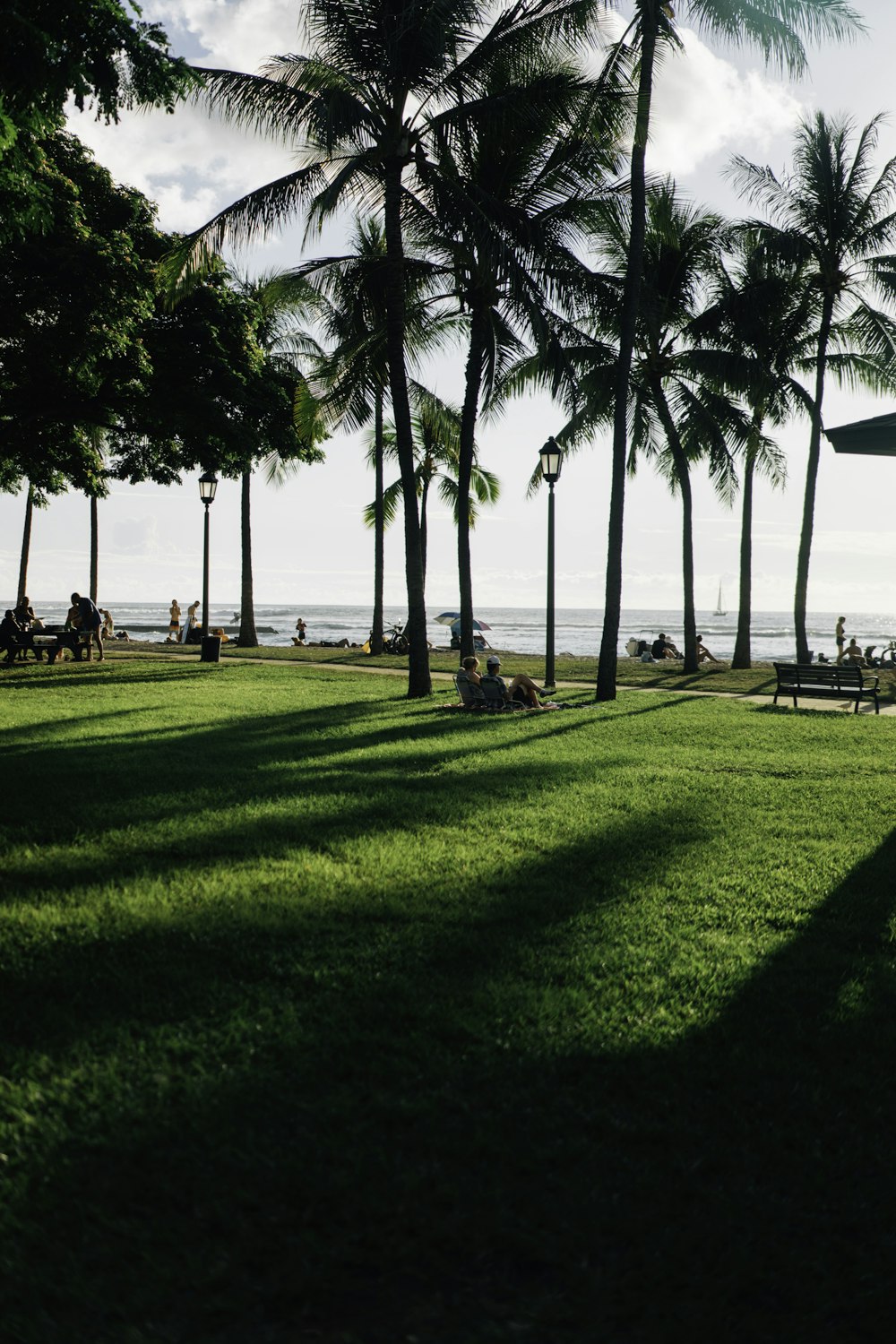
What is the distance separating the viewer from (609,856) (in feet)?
20.0

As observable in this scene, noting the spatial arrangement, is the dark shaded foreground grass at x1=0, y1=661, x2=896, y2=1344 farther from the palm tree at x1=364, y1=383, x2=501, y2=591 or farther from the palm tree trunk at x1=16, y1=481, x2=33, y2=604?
the palm tree trunk at x1=16, y1=481, x2=33, y2=604

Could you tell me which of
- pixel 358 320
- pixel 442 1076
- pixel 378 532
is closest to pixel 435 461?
pixel 378 532

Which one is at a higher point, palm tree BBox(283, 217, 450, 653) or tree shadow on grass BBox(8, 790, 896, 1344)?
palm tree BBox(283, 217, 450, 653)

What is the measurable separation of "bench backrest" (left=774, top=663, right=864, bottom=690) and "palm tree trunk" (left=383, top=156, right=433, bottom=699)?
19.4 feet

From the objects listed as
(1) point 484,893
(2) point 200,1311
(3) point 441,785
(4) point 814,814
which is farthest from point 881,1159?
(3) point 441,785

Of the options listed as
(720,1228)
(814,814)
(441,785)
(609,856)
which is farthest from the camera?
(441,785)

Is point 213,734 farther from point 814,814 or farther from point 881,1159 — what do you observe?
point 881,1159

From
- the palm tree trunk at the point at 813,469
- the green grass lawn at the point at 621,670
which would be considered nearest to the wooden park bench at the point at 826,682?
the green grass lawn at the point at 621,670

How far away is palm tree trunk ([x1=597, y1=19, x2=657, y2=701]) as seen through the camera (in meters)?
15.2

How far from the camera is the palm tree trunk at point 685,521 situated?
24.1m

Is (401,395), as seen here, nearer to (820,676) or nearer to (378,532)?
(820,676)

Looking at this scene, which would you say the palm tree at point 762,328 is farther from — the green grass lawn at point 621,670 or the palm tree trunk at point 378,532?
the palm tree trunk at point 378,532

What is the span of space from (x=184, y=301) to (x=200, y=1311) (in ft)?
63.2

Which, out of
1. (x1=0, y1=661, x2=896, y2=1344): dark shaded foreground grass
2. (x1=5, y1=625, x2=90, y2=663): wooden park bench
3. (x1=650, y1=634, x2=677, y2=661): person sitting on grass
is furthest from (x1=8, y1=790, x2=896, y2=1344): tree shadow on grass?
(x1=650, y1=634, x2=677, y2=661): person sitting on grass
